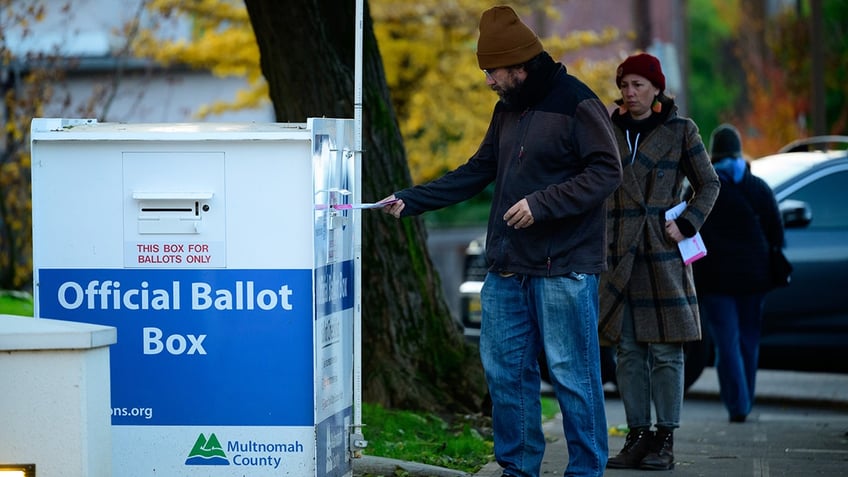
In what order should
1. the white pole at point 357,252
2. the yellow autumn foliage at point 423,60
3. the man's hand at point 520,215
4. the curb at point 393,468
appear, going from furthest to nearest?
the yellow autumn foliage at point 423,60 < the curb at point 393,468 < the white pole at point 357,252 < the man's hand at point 520,215

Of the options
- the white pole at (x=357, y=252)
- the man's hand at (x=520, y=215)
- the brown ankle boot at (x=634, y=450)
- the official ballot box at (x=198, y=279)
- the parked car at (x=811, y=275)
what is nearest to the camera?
the official ballot box at (x=198, y=279)

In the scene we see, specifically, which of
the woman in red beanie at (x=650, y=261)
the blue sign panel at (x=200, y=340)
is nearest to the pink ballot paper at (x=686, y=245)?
the woman in red beanie at (x=650, y=261)

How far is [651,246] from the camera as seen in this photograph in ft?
22.7

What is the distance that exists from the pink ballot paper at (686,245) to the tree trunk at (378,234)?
1713 mm

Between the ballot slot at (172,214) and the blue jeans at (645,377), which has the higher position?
the ballot slot at (172,214)

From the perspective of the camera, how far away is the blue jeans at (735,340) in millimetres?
9038

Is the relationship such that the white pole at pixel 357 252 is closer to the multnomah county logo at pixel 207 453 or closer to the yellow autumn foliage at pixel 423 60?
the multnomah county logo at pixel 207 453

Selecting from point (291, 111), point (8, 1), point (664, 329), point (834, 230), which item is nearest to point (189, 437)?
point (664, 329)

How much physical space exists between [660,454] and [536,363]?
4.32 ft

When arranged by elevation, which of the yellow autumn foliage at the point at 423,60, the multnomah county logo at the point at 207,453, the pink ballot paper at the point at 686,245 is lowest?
the multnomah county logo at the point at 207,453

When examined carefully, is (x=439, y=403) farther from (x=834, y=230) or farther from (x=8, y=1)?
(x=8, y=1)

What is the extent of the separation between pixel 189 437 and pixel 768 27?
2785 centimetres

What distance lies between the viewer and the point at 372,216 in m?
8.02

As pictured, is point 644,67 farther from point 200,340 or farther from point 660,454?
point 200,340
